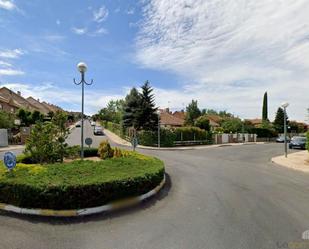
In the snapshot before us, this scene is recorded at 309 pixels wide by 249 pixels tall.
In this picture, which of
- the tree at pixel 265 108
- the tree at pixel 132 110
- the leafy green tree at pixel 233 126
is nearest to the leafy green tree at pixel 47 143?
the tree at pixel 132 110

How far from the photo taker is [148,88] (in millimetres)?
33438

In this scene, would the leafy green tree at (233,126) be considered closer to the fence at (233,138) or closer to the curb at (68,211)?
the fence at (233,138)

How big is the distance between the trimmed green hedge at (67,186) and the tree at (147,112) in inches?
971

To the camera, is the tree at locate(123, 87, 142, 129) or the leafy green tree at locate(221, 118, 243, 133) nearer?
the tree at locate(123, 87, 142, 129)

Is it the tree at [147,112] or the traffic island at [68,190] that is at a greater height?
the tree at [147,112]

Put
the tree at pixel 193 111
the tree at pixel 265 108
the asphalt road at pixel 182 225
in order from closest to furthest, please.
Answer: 1. the asphalt road at pixel 182 225
2. the tree at pixel 193 111
3. the tree at pixel 265 108

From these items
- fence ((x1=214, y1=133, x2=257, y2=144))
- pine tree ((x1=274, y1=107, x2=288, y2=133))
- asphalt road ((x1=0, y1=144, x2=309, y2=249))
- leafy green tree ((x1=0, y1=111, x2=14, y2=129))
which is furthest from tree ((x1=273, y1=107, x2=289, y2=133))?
asphalt road ((x1=0, y1=144, x2=309, y2=249))

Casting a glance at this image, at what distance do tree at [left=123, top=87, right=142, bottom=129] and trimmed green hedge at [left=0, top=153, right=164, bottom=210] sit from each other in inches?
975

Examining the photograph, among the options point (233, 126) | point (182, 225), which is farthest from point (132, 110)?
point (182, 225)

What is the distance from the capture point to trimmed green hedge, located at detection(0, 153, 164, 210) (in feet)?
20.5

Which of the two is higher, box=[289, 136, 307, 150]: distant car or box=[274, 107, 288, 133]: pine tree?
box=[274, 107, 288, 133]: pine tree

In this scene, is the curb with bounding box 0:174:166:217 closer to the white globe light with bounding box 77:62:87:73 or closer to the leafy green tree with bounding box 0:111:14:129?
the white globe light with bounding box 77:62:87:73

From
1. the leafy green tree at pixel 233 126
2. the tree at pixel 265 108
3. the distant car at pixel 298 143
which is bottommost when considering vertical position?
the distant car at pixel 298 143

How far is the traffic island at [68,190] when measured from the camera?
20.4 feet
